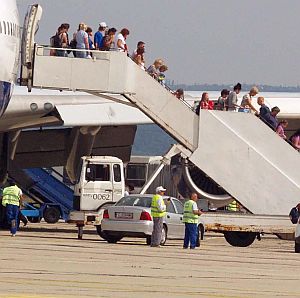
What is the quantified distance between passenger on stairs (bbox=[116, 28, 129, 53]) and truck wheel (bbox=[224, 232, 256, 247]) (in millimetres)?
5719

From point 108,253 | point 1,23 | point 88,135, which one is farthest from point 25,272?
point 88,135

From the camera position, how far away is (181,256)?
91.4 ft

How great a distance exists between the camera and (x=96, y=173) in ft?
130

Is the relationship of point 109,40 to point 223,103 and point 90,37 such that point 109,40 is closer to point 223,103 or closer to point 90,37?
point 90,37

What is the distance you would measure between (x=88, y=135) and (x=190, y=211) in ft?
41.0

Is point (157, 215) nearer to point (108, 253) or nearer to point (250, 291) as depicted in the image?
point (108, 253)

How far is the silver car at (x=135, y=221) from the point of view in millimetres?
32094

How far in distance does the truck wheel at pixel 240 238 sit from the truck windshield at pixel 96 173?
5439mm

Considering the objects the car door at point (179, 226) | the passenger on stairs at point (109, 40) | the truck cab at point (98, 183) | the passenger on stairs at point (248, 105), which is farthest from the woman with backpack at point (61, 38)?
the truck cab at point (98, 183)

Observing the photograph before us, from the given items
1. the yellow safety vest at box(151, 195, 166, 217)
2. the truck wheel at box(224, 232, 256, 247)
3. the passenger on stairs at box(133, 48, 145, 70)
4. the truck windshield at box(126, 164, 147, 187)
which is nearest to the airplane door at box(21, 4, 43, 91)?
the passenger on stairs at box(133, 48, 145, 70)

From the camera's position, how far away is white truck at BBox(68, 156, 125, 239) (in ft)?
127

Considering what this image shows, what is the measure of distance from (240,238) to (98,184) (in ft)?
18.5

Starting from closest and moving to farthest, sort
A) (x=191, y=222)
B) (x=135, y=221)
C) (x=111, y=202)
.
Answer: (x=191, y=222) → (x=135, y=221) → (x=111, y=202)

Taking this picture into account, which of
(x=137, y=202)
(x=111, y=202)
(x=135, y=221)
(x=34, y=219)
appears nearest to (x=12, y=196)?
(x=137, y=202)
